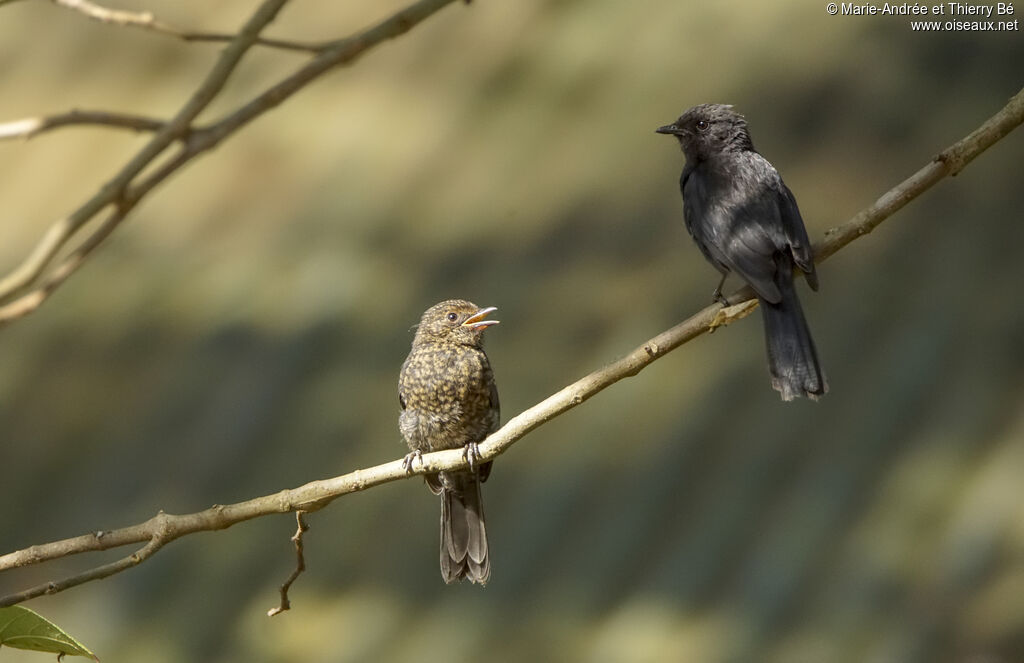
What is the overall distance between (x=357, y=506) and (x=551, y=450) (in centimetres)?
94

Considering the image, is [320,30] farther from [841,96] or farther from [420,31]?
[841,96]

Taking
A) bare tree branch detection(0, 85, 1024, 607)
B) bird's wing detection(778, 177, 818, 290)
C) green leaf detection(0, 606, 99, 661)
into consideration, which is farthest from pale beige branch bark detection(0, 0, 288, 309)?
bird's wing detection(778, 177, 818, 290)

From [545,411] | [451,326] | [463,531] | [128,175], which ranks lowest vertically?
[545,411]

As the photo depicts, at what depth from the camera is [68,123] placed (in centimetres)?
423

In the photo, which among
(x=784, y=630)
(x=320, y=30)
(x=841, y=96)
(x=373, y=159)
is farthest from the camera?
(x=320, y=30)

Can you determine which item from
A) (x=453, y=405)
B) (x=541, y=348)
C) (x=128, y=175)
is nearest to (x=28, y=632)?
(x=128, y=175)

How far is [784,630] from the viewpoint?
5.42 metres

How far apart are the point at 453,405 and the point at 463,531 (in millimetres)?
443

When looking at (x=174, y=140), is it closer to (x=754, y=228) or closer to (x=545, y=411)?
(x=545, y=411)

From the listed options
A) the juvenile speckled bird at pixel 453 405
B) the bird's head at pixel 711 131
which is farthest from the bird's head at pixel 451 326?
the bird's head at pixel 711 131

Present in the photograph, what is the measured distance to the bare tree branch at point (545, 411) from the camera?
3.18m

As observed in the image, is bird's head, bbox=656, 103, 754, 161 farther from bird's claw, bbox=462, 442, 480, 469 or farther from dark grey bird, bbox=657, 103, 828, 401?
bird's claw, bbox=462, 442, 480, 469

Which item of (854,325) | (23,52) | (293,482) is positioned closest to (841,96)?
(854,325)

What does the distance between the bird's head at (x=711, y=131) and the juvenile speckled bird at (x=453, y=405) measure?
91 centimetres
